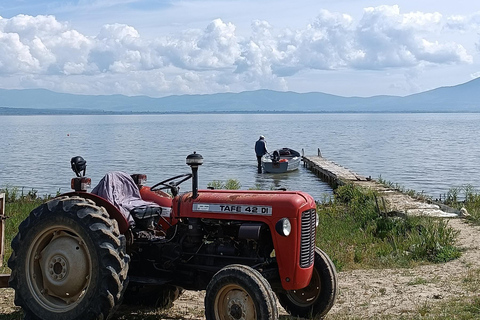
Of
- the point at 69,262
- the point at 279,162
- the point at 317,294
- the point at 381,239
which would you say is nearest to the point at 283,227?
the point at 317,294

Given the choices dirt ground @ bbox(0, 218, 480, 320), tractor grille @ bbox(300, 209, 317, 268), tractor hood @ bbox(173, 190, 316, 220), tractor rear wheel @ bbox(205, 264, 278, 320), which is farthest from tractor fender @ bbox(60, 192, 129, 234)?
tractor grille @ bbox(300, 209, 317, 268)

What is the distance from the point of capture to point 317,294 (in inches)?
282

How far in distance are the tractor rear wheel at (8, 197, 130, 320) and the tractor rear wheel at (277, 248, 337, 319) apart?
75.7 inches

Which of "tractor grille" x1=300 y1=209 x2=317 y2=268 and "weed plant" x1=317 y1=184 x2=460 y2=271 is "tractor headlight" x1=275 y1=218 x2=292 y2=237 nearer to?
"tractor grille" x1=300 y1=209 x2=317 y2=268

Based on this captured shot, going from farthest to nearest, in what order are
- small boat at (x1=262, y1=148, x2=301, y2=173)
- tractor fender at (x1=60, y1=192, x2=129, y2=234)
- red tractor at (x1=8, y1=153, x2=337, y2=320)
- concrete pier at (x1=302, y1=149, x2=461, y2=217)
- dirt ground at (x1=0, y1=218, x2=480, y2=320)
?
small boat at (x1=262, y1=148, x2=301, y2=173) < concrete pier at (x1=302, y1=149, x2=461, y2=217) < dirt ground at (x1=0, y1=218, x2=480, y2=320) < tractor fender at (x1=60, y1=192, x2=129, y2=234) < red tractor at (x1=8, y1=153, x2=337, y2=320)

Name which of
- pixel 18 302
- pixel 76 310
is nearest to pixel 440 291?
pixel 76 310

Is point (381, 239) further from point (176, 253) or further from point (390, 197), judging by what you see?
point (390, 197)

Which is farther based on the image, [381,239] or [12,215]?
[12,215]

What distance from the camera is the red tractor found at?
20.6 ft

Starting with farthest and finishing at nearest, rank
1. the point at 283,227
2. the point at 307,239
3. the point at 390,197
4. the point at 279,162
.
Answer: the point at 279,162, the point at 390,197, the point at 307,239, the point at 283,227

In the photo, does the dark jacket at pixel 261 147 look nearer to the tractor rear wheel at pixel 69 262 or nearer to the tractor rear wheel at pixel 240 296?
the tractor rear wheel at pixel 69 262

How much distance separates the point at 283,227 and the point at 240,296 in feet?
2.46

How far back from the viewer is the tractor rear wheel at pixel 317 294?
7.04 m

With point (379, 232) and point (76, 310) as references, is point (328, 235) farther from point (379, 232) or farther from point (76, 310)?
point (76, 310)
